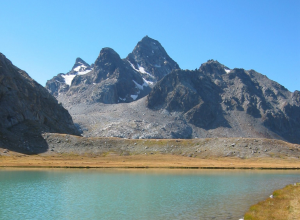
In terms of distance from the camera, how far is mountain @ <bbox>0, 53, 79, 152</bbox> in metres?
129

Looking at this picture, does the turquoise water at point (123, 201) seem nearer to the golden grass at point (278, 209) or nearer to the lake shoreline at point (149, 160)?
the golden grass at point (278, 209)

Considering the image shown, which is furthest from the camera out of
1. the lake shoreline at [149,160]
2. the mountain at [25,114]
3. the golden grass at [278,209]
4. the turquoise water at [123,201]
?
the mountain at [25,114]

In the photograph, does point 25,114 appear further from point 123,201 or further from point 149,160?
point 123,201

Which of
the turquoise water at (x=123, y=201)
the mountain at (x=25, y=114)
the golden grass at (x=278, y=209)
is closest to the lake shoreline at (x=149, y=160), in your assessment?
the mountain at (x=25, y=114)

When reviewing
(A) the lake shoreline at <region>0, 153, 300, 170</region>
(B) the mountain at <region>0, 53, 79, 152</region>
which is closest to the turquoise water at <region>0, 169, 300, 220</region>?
(A) the lake shoreline at <region>0, 153, 300, 170</region>

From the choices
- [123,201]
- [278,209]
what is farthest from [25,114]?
[278,209]

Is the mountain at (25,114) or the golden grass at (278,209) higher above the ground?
the mountain at (25,114)

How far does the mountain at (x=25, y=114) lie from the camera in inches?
5074

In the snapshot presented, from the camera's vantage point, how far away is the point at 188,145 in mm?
139125

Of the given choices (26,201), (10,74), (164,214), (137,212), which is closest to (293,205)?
(164,214)

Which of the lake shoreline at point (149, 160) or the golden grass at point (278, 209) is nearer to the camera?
the golden grass at point (278, 209)

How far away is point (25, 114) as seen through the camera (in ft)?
499

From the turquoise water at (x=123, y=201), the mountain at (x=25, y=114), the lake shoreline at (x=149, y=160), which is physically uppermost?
the mountain at (x=25, y=114)

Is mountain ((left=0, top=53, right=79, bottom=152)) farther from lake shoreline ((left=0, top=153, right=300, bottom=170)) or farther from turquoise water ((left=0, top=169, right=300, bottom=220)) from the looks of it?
turquoise water ((left=0, top=169, right=300, bottom=220))
